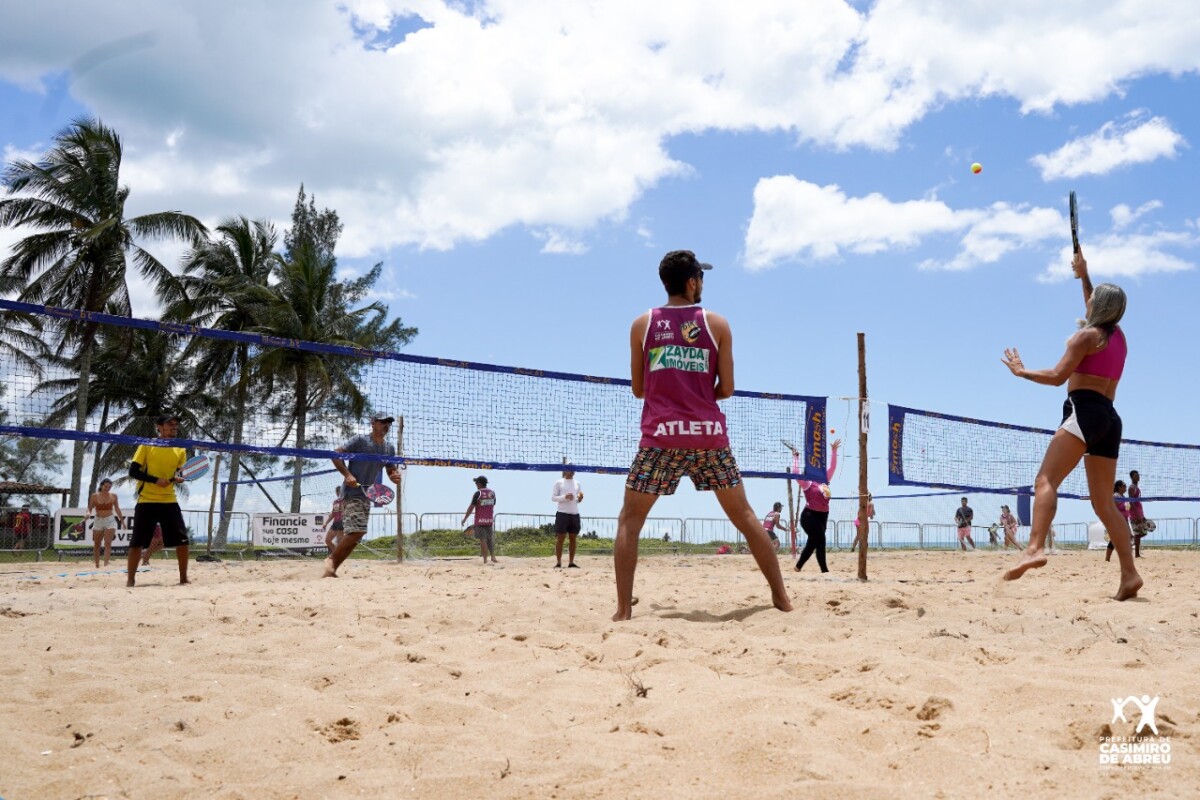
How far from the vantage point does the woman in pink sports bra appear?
500 centimetres

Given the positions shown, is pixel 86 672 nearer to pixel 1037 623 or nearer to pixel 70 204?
pixel 1037 623

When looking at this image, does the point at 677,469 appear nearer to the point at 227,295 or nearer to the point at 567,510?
the point at 567,510

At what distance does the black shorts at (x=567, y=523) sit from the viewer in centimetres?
1236

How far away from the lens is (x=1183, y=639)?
3818mm

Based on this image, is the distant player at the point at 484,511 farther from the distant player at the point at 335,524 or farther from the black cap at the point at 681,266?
the black cap at the point at 681,266

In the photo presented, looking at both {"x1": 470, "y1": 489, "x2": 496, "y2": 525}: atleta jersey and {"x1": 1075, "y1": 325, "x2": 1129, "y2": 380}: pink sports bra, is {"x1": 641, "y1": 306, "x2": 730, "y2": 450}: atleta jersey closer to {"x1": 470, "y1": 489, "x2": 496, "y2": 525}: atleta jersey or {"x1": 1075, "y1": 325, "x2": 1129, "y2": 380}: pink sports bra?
{"x1": 1075, "y1": 325, "x2": 1129, "y2": 380}: pink sports bra

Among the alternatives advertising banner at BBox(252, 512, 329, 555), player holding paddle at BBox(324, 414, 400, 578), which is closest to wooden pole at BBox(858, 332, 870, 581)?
player holding paddle at BBox(324, 414, 400, 578)

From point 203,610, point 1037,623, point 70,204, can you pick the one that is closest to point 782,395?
point 1037,623

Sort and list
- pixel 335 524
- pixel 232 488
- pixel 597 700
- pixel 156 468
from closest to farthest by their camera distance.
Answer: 1. pixel 597 700
2. pixel 156 468
3. pixel 335 524
4. pixel 232 488

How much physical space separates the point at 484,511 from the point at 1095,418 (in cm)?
1091

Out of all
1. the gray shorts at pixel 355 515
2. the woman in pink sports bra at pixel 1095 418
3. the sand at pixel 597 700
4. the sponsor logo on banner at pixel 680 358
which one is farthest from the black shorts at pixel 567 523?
the sponsor logo on banner at pixel 680 358

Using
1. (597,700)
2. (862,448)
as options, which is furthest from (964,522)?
(597,700)

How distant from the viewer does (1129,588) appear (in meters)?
5.08

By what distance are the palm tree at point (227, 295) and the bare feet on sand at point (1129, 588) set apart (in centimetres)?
2806
